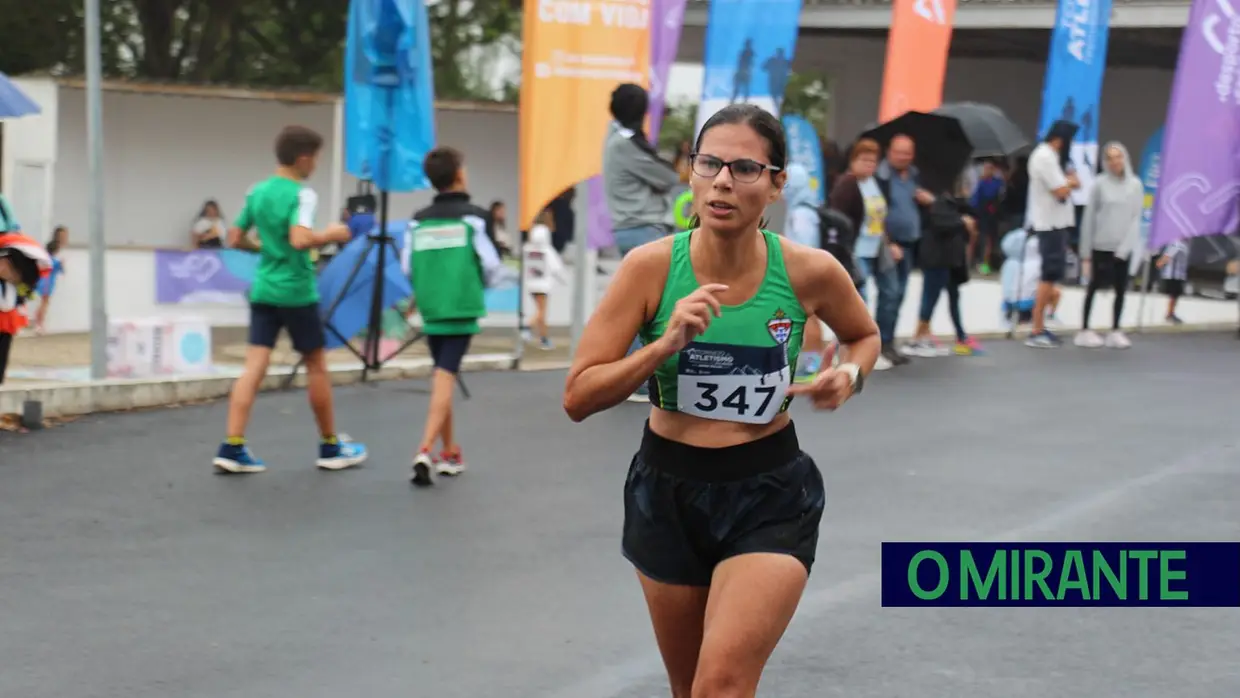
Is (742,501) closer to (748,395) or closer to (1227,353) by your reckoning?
(748,395)

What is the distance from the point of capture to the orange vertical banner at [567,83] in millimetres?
13320

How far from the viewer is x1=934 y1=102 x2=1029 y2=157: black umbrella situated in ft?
55.2

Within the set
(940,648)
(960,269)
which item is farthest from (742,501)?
(960,269)

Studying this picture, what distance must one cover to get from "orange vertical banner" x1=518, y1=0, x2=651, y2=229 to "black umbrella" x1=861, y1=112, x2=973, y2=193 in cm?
395

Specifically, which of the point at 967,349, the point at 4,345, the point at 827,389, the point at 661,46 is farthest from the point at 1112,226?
the point at 827,389

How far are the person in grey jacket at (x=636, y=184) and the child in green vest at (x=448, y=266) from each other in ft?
8.77

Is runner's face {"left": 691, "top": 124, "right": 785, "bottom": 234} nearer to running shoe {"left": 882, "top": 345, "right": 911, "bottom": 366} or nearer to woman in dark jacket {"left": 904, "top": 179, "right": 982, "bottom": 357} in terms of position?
running shoe {"left": 882, "top": 345, "right": 911, "bottom": 366}

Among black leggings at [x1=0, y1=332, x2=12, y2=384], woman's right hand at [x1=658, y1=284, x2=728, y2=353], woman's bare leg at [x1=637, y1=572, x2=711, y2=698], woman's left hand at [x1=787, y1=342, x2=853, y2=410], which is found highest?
woman's right hand at [x1=658, y1=284, x2=728, y2=353]

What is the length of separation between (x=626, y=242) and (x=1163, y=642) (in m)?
6.27

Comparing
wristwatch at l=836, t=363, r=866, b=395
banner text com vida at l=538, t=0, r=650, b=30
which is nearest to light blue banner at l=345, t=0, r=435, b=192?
banner text com vida at l=538, t=0, r=650, b=30

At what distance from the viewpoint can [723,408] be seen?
12.5 feet

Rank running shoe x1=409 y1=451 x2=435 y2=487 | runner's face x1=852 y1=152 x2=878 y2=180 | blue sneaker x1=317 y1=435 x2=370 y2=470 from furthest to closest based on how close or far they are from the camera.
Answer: runner's face x1=852 y1=152 x2=878 y2=180 → blue sneaker x1=317 y1=435 x2=370 y2=470 → running shoe x1=409 y1=451 x2=435 y2=487

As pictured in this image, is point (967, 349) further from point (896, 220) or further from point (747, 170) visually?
point (747, 170)

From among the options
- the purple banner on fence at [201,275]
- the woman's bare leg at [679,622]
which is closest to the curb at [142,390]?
the purple banner on fence at [201,275]
